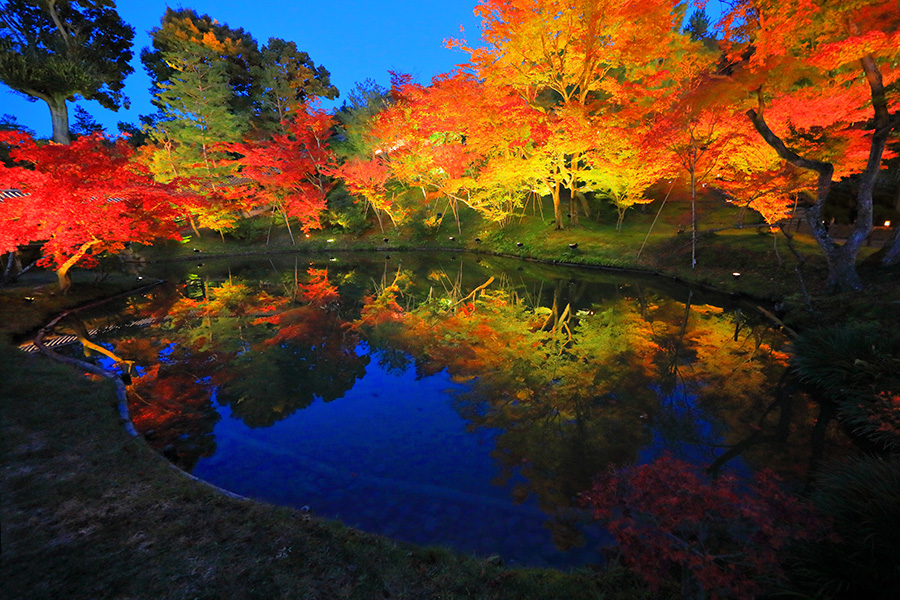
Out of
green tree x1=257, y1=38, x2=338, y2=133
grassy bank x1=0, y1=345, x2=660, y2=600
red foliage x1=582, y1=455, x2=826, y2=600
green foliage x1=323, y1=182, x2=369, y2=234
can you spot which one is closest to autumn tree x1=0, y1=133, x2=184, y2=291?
grassy bank x1=0, y1=345, x2=660, y2=600

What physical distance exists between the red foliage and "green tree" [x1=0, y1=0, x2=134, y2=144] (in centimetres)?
2823

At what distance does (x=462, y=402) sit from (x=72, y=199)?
14442mm

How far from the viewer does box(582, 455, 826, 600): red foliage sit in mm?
2850

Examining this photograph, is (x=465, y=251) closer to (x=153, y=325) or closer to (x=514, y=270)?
(x=514, y=270)

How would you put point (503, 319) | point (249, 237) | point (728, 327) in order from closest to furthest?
1. point (728, 327)
2. point (503, 319)
3. point (249, 237)

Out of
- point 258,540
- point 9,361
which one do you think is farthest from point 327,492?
point 9,361

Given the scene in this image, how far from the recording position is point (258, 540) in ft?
11.7

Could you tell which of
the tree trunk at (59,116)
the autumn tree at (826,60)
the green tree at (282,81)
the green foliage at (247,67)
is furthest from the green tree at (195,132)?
the autumn tree at (826,60)

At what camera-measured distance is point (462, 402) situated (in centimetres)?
760

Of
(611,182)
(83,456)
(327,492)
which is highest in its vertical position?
(611,182)

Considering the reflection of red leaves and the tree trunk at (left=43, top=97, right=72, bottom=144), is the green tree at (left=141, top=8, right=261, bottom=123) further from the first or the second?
the reflection of red leaves

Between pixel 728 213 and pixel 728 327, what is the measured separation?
17.6 metres

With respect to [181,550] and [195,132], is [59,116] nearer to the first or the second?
[195,132]

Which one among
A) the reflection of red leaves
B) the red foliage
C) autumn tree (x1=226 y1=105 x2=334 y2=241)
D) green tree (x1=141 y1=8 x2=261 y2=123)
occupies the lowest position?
the red foliage
